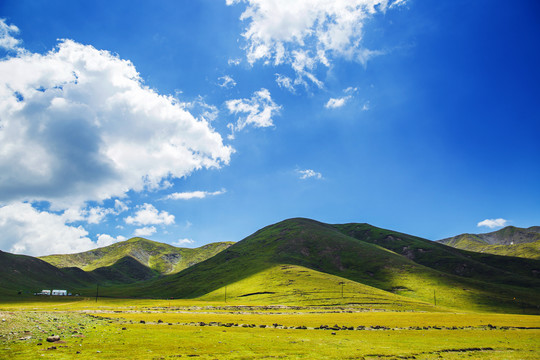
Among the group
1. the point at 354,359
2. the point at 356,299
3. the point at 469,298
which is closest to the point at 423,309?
the point at 356,299

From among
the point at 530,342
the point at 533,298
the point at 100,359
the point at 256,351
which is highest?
the point at 100,359

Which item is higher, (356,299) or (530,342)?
(530,342)

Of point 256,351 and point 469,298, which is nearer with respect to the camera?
point 256,351

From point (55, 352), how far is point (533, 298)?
270454mm

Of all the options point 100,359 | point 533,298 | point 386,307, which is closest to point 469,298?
point 533,298

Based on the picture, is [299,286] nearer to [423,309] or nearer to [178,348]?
[423,309]

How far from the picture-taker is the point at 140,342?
37281 mm

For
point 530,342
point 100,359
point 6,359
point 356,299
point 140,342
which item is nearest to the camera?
point 6,359

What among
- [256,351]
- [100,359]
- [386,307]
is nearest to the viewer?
[100,359]

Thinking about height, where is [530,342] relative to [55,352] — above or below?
below

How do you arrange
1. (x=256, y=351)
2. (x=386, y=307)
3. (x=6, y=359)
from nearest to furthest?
(x=6, y=359)
(x=256, y=351)
(x=386, y=307)

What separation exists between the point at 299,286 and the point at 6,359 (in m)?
187

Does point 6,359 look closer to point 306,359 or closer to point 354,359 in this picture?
point 306,359

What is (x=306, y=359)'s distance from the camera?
29.9 m
